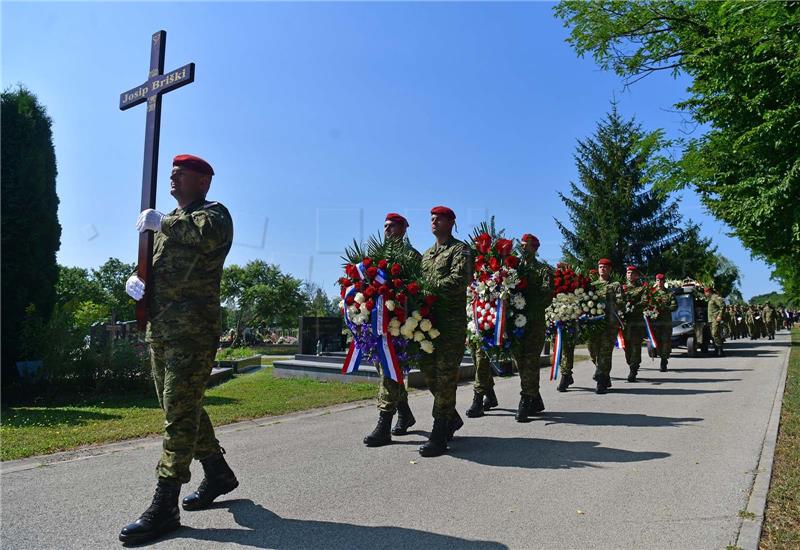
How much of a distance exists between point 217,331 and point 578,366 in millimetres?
13902

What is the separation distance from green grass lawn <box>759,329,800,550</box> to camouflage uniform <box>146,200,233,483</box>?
11.6 feet

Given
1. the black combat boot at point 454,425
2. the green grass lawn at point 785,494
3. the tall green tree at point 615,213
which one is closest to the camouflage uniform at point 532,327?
the black combat boot at point 454,425

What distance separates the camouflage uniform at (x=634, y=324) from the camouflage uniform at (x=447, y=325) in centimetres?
751

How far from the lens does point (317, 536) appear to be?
11.8 ft

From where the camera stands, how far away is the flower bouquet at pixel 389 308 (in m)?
5.90

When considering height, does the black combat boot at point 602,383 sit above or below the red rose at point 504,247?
below

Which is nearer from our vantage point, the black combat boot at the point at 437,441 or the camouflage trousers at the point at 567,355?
the black combat boot at the point at 437,441

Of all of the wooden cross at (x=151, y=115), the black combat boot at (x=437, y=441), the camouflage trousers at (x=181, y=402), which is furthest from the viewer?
the black combat boot at (x=437, y=441)

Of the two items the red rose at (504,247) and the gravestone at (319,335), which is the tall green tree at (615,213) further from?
the red rose at (504,247)

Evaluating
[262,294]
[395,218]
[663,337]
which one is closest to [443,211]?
[395,218]

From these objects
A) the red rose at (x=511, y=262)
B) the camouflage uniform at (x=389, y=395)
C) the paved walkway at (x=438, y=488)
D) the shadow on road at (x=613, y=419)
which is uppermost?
the red rose at (x=511, y=262)

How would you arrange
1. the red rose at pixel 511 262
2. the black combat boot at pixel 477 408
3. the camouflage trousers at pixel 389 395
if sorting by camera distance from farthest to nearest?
the black combat boot at pixel 477 408, the red rose at pixel 511 262, the camouflage trousers at pixel 389 395

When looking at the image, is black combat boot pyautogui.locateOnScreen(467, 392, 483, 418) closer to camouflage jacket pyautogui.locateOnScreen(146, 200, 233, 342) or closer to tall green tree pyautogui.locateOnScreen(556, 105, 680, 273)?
camouflage jacket pyautogui.locateOnScreen(146, 200, 233, 342)

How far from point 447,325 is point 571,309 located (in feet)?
16.4
